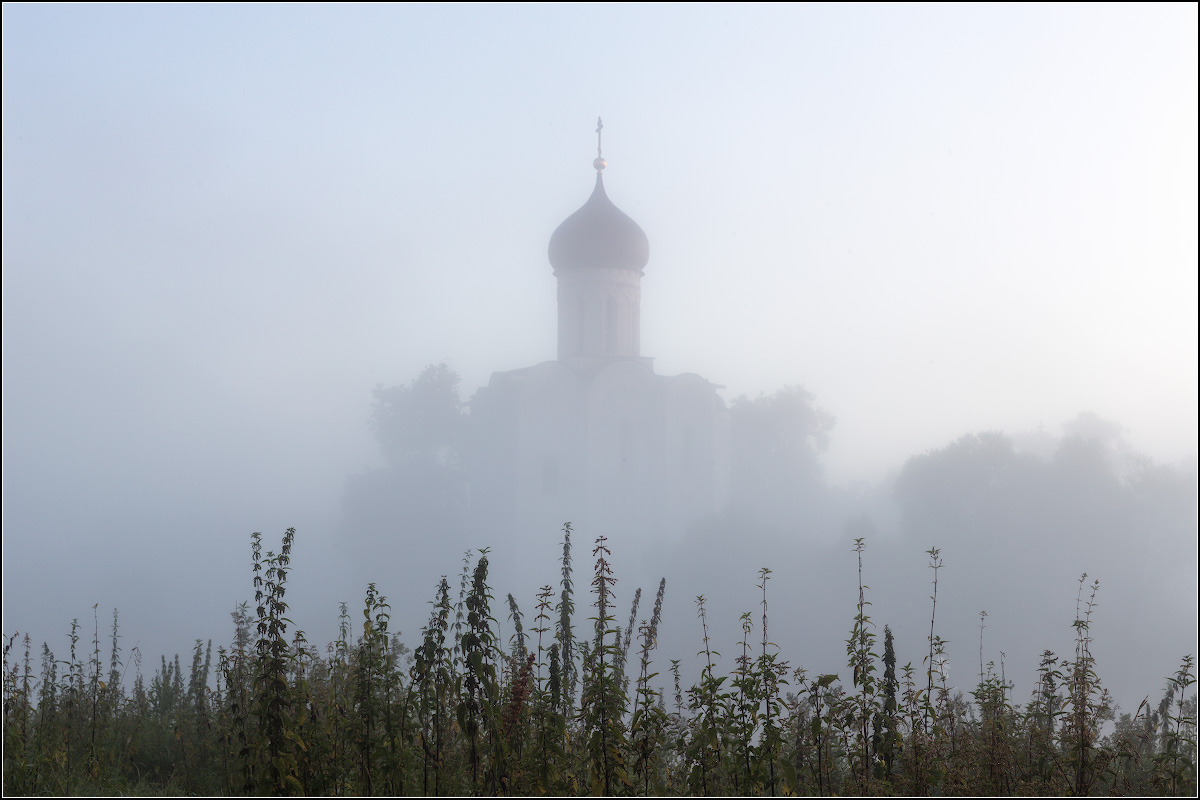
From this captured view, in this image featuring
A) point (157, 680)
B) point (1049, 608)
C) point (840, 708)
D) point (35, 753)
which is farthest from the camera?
point (1049, 608)

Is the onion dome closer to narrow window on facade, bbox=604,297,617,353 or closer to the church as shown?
the church

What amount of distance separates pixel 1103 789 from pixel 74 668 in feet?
22.7

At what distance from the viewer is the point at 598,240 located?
117 feet

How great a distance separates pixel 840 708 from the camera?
5.42 m

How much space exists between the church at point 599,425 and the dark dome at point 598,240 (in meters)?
0.04

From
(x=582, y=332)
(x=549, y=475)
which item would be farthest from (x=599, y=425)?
(x=582, y=332)

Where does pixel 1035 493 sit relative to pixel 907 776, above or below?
above

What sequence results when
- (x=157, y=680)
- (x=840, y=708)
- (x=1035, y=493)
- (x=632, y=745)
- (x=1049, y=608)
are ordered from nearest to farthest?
(x=632, y=745) < (x=840, y=708) < (x=157, y=680) < (x=1049, y=608) < (x=1035, y=493)

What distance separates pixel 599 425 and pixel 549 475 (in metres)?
2.74

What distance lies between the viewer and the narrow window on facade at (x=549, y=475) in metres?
35.6

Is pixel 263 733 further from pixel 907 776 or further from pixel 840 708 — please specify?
pixel 907 776

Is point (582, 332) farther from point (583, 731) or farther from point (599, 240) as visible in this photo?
point (583, 731)

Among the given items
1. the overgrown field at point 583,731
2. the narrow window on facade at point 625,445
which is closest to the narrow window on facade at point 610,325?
the narrow window on facade at point 625,445

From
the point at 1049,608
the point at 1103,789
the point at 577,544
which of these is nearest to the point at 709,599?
the point at 577,544
